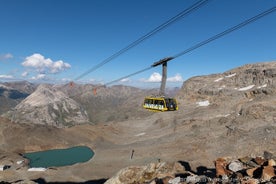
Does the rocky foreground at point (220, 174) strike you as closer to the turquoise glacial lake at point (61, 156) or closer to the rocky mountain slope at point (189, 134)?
the rocky mountain slope at point (189, 134)

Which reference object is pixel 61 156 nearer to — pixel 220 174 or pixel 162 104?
pixel 162 104

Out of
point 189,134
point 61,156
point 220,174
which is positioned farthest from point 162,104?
point 61,156

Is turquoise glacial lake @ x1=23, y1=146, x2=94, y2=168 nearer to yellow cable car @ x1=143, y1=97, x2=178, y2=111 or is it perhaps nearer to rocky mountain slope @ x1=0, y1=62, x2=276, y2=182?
rocky mountain slope @ x1=0, y1=62, x2=276, y2=182

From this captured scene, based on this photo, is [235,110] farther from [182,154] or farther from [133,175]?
[133,175]

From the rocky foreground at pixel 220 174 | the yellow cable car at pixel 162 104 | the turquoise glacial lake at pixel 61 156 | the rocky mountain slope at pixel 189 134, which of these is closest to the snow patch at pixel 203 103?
the rocky mountain slope at pixel 189 134

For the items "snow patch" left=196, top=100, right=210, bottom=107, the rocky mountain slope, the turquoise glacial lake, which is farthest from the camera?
"snow patch" left=196, top=100, right=210, bottom=107

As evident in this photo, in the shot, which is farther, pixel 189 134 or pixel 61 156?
pixel 61 156

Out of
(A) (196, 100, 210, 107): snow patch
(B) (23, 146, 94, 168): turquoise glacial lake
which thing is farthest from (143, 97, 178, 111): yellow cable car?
(A) (196, 100, 210, 107): snow patch
